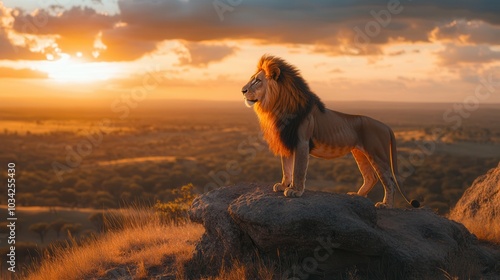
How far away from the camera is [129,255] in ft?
32.2

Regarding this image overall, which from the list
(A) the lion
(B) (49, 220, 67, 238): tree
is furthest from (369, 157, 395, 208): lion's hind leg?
(B) (49, 220, 67, 238): tree

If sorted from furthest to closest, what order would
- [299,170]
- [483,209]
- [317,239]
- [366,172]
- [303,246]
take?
[483,209], [366,172], [299,170], [303,246], [317,239]

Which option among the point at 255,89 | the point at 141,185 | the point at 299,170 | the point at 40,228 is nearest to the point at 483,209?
the point at 299,170

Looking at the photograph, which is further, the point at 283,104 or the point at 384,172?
the point at 384,172

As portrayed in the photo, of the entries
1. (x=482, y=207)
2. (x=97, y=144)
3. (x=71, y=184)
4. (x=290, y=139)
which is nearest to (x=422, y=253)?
(x=290, y=139)

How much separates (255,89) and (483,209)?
20.5 ft

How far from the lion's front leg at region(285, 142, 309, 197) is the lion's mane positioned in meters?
0.11

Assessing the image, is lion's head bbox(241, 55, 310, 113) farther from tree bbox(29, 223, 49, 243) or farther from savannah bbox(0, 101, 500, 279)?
tree bbox(29, 223, 49, 243)

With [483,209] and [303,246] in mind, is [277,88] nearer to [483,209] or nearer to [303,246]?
[303,246]

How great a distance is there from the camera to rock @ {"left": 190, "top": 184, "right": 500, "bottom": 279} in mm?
7219

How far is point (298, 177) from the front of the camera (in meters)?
7.68

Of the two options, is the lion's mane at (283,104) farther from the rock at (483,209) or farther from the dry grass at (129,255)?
the rock at (483,209)

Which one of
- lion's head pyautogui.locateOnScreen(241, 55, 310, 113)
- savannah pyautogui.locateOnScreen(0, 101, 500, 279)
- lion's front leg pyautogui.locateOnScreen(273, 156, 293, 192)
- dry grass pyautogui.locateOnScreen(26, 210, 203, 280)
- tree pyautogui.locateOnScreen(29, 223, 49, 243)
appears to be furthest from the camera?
tree pyautogui.locateOnScreen(29, 223, 49, 243)

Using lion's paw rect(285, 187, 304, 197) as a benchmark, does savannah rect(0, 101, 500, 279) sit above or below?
below
